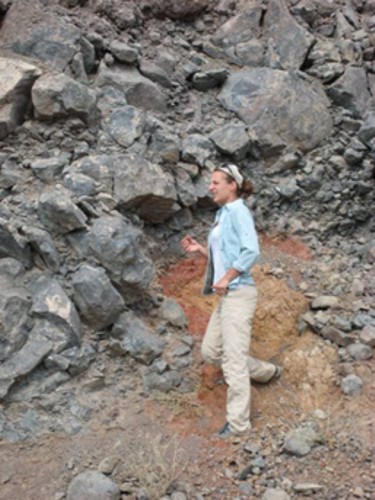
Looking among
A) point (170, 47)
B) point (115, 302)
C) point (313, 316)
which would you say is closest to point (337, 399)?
point (313, 316)

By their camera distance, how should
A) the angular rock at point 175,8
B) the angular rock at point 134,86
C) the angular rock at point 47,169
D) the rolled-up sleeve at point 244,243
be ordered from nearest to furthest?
the rolled-up sleeve at point 244,243 < the angular rock at point 47,169 < the angular rock at point 134,86 < the angular rock at point 175,8

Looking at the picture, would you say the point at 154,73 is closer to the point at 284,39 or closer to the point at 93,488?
the point at 284,39

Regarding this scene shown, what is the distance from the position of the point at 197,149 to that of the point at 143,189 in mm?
1395

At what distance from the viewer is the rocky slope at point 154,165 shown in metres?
5.38

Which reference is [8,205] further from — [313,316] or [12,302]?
[313,316]

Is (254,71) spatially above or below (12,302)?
above

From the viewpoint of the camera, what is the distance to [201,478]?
14.3ft

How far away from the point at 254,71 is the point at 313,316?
4416 mm

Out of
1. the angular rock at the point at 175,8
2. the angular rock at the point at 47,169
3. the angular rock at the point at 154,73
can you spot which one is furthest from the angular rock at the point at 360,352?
the angular rock at the point at 175,8

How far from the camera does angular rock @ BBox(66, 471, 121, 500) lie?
13.3ft

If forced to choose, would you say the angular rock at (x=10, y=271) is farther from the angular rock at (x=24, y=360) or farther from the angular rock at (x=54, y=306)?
the angular rock at (x=24, y=360)

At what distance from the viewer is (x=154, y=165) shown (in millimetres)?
6855

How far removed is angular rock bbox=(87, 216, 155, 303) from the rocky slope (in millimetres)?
20

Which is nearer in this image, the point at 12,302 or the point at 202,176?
the point at 12,302
